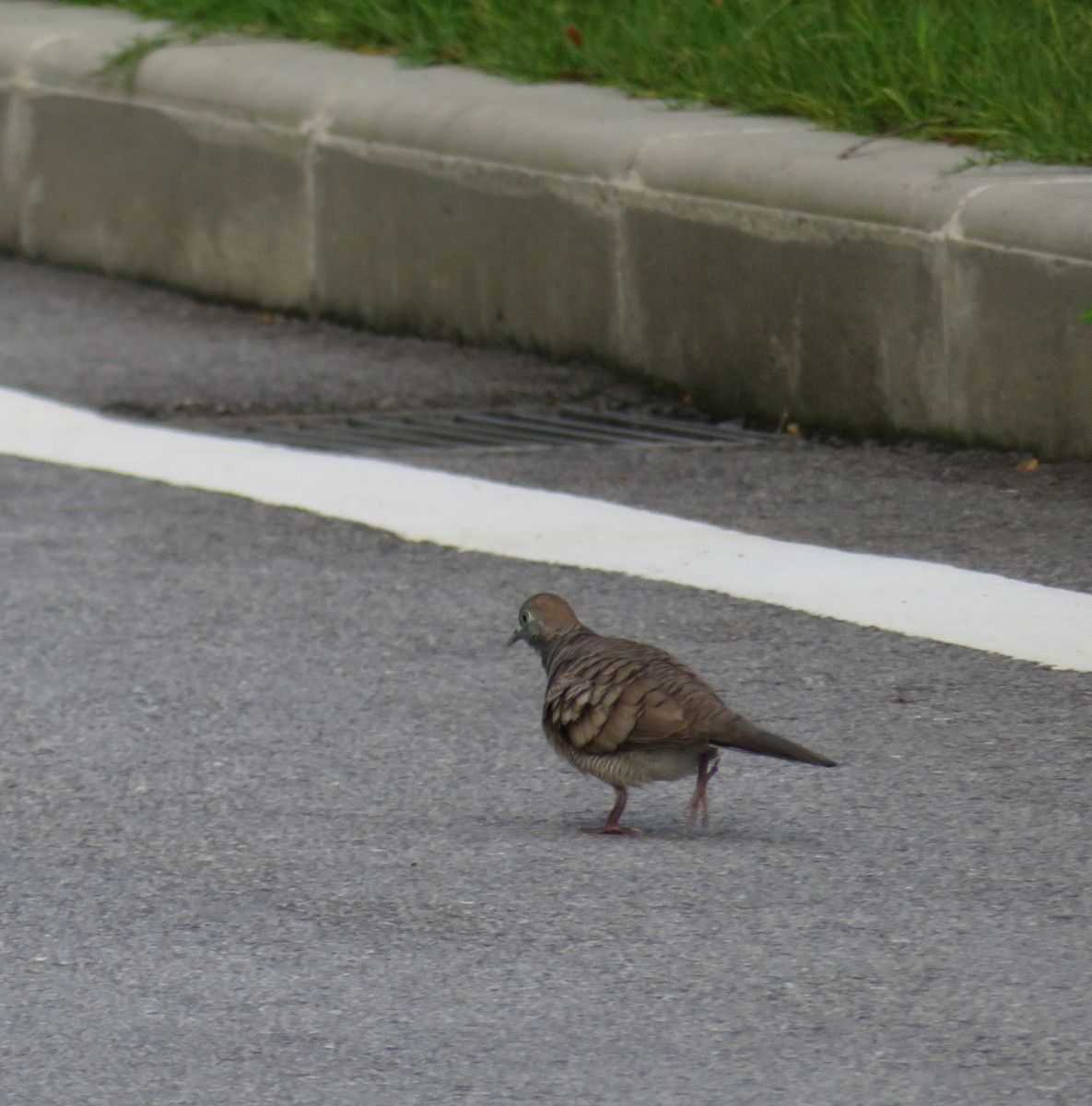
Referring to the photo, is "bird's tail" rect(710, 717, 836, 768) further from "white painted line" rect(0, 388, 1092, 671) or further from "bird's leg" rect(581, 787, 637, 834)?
"white painted line" rect(0, 388, 1092, 671)

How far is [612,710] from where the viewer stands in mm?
4422

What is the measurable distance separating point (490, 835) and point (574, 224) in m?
4.74

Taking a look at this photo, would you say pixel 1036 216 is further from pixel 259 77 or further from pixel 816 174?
pixel 259 77

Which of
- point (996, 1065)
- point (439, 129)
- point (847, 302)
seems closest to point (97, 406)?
point (439, 129)

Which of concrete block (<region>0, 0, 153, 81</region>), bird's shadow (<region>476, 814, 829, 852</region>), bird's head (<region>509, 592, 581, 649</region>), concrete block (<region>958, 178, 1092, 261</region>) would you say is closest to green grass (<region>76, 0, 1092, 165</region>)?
concrete block (<region>0, 0, 153, 81</region>)

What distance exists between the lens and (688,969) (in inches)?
152

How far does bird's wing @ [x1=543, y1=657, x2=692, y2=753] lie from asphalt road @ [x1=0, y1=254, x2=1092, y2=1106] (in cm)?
23

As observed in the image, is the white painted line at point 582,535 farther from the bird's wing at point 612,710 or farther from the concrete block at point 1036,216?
the bird's wing at point 612,710

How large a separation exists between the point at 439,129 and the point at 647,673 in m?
5.45

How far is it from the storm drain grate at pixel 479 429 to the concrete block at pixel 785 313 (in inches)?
9.1

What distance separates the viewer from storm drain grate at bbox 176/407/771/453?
812cm

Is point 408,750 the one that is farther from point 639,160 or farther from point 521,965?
point 639,160

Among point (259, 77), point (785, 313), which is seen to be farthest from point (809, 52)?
point (259, 77)

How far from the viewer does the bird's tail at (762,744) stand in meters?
4.16
